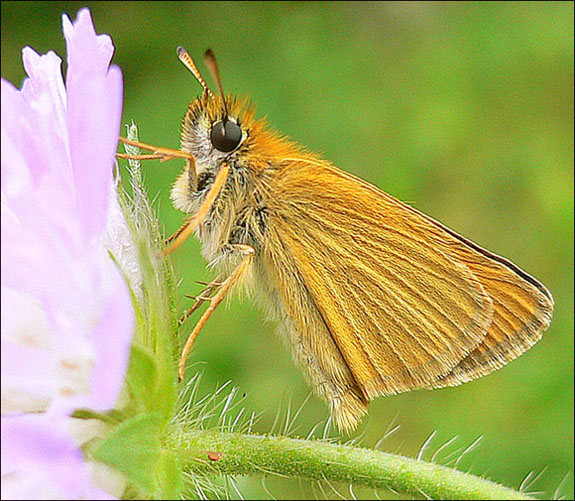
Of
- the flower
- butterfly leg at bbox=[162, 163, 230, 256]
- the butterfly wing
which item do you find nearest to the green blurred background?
the butterfly wing

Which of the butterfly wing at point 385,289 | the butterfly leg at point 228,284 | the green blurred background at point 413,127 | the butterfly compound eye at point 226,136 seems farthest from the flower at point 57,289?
the green blurred background at point 413,127

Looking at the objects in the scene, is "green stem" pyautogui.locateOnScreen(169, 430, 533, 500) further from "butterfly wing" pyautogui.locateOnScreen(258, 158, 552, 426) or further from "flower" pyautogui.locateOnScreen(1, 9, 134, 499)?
"flower" pyautogui.locateOnScreen(1, 9, 134, 499)

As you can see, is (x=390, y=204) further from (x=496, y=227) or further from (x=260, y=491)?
(x=496, y=227)

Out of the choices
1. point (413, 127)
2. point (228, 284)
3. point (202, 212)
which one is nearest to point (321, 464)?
point (228, 284)

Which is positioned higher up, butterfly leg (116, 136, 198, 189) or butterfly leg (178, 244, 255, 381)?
butterfly leg (116, 136, 198, 189)

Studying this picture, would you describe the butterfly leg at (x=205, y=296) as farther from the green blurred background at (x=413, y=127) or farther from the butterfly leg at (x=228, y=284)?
the green blurred background at (x=413, y=127)

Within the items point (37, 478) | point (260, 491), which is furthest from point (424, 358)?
point (260, 491)

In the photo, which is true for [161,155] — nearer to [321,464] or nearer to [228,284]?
[228,284]
